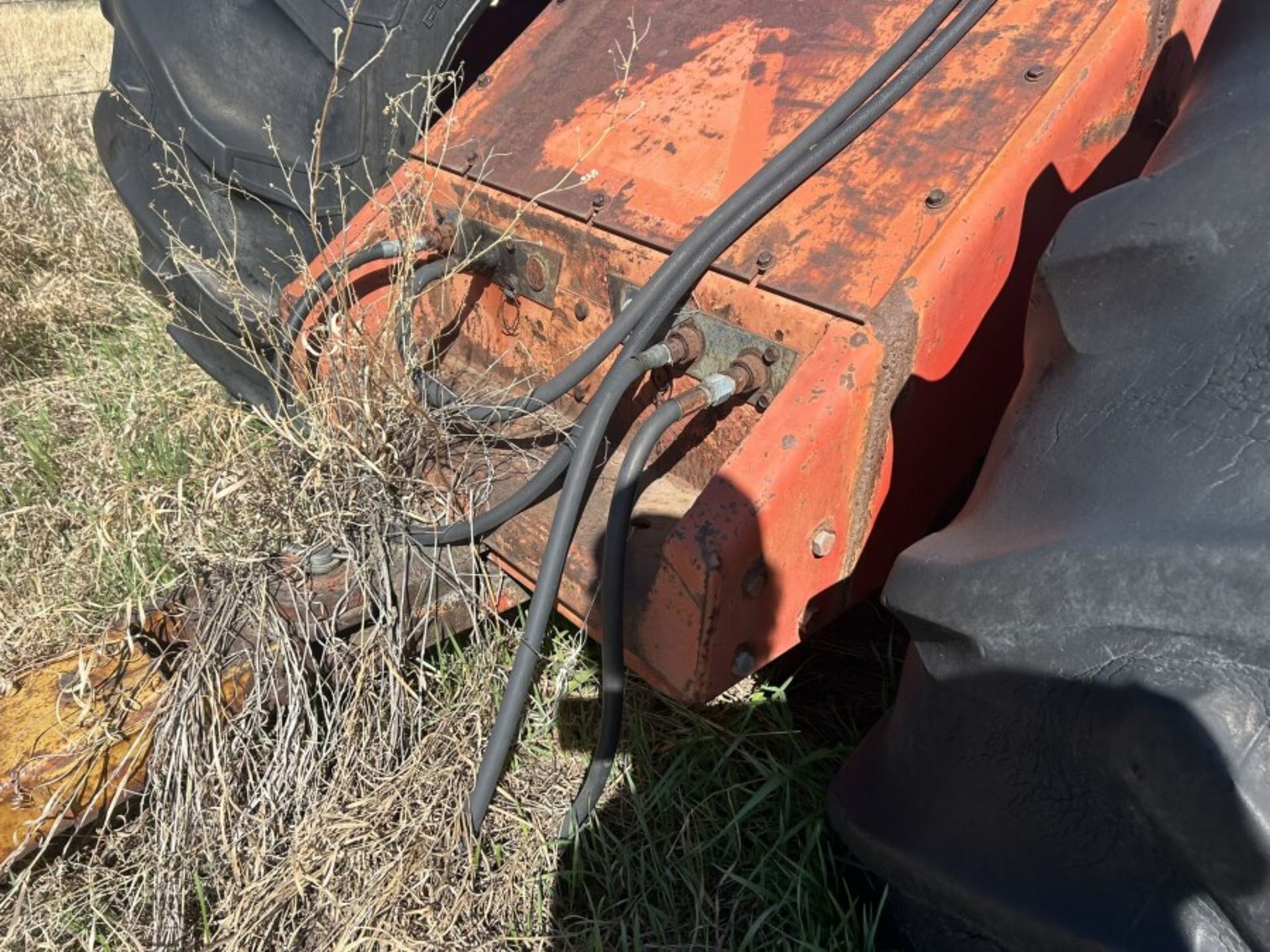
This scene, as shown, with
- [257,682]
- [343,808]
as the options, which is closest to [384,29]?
[257,682]

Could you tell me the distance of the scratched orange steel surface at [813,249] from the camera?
43.5 inches

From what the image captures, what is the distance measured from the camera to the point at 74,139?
152 inches

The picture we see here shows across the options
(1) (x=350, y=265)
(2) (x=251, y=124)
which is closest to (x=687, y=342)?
(1) (x=350, y=265)

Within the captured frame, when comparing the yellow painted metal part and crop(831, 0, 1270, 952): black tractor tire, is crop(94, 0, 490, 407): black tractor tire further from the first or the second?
crop(831, 0, 1270, 952): black tractor tire

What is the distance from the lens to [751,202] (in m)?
1.26

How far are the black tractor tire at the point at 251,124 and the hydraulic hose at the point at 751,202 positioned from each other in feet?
1.65

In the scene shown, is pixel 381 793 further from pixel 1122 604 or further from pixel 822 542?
pixel 1122 604

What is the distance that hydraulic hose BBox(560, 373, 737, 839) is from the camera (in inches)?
44.4

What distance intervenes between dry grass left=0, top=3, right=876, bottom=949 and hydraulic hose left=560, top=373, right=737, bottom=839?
278mm

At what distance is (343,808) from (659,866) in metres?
0.45

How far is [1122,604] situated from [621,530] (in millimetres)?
545

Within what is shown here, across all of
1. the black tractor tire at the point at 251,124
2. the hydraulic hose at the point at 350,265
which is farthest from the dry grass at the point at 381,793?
the black tractor tire at the point at 251,124

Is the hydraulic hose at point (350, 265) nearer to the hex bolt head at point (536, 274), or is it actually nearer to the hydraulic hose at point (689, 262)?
the hex bolt head at point (536, 274)

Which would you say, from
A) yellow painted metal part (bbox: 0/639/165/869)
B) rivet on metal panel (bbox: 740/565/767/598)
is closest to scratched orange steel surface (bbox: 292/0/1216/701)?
rivet on metal panel (bbox: 740/565/767/598)
